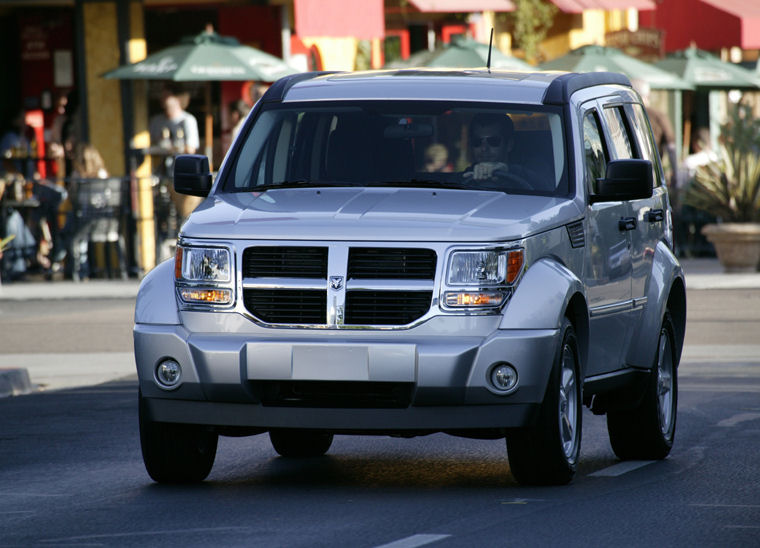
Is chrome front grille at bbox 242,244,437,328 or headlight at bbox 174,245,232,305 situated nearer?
chrome front grille at bbox 242,244,437,328

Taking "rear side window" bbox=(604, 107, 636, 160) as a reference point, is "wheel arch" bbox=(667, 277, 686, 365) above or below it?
below

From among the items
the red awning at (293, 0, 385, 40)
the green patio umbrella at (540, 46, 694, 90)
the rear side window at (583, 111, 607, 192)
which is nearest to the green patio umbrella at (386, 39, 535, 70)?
the red awning at (293, 0, 385, 40)

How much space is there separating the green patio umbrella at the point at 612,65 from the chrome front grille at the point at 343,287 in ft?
72.7

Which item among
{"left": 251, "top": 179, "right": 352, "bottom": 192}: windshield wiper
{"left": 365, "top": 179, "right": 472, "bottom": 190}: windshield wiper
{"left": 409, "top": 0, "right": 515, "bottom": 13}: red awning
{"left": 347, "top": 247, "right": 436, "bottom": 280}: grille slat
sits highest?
{"left": 409, "top": 0, "right": 515, "bottom": 13}: red awning

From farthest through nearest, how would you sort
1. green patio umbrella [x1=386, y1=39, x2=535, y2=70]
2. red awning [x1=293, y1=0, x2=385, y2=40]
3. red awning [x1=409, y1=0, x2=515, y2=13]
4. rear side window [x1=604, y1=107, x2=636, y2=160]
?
red awning [x1=409, y1=0, x2=515, y2=13] → green patio umbrella [x1=386, y1=39, x2=535, y2=70] → red awning [x1=293, y1=0, x2=385, y2=40] → rear side window [x1=604, y1=107, x2=636, y2=160]

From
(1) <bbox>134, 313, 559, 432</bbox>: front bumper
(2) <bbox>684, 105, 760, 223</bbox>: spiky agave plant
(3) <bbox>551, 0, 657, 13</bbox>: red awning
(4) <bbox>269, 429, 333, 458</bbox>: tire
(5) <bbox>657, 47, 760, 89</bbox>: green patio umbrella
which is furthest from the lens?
(3) <bbox>551, 0, 657, 13</bbox>: red awning

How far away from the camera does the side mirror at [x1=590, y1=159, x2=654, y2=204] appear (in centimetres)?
914

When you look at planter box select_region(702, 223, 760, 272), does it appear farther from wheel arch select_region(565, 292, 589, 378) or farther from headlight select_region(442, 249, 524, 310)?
headlight select_region(442, 249, 524, 310)

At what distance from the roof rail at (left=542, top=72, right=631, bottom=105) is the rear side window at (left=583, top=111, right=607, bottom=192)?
17 cm

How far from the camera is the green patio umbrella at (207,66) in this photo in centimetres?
2411

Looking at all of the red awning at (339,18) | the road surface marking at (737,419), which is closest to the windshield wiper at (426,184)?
the road surface marking at (737,419)

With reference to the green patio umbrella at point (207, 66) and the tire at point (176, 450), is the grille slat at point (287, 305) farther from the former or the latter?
the green patio umbrella at point (207, 66)

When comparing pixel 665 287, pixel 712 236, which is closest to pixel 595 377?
pixel 665 287

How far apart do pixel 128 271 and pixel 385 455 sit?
15.5 meters
